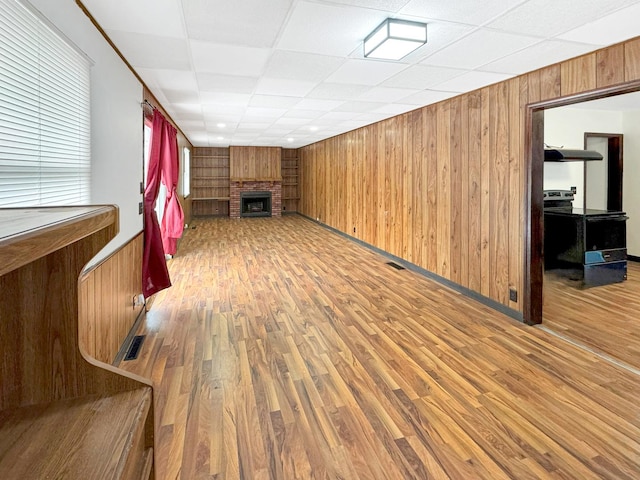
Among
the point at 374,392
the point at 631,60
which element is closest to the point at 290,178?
the point at 631,60

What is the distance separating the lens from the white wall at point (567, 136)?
5348 millimetres

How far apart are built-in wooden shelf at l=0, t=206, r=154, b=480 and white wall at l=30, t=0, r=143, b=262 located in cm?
151

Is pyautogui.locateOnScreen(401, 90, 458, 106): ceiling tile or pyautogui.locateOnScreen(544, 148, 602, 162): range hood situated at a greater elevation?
pyautogui.locateOnScreen(401, 90, 458, 106): ceiling tile

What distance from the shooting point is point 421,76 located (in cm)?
350

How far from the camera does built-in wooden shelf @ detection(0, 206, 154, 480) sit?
0.64 meters

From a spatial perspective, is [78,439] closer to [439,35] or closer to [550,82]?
[439,35]

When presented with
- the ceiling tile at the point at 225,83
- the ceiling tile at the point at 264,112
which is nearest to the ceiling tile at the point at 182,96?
the ceiling tile at the point at 225,83

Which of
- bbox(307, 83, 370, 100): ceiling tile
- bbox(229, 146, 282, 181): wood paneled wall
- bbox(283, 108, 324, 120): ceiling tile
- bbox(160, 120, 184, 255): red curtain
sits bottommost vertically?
bbox(160, 120, 184, 255): red curtain

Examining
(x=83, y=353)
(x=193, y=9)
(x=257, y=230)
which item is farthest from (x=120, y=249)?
(x=257, y=230)

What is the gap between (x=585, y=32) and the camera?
243 centimetres

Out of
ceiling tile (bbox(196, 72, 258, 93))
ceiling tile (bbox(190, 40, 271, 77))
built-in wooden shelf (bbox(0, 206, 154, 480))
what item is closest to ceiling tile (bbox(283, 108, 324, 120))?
ceiling tile (bbox(196, 72, 258, 93))

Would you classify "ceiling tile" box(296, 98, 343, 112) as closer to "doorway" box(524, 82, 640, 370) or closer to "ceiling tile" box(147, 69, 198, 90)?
"ceiling tile" box(147, 69, 198, 90)

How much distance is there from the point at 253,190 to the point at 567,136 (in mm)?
8857

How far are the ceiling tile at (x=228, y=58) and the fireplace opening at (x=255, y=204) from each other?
8792mm
